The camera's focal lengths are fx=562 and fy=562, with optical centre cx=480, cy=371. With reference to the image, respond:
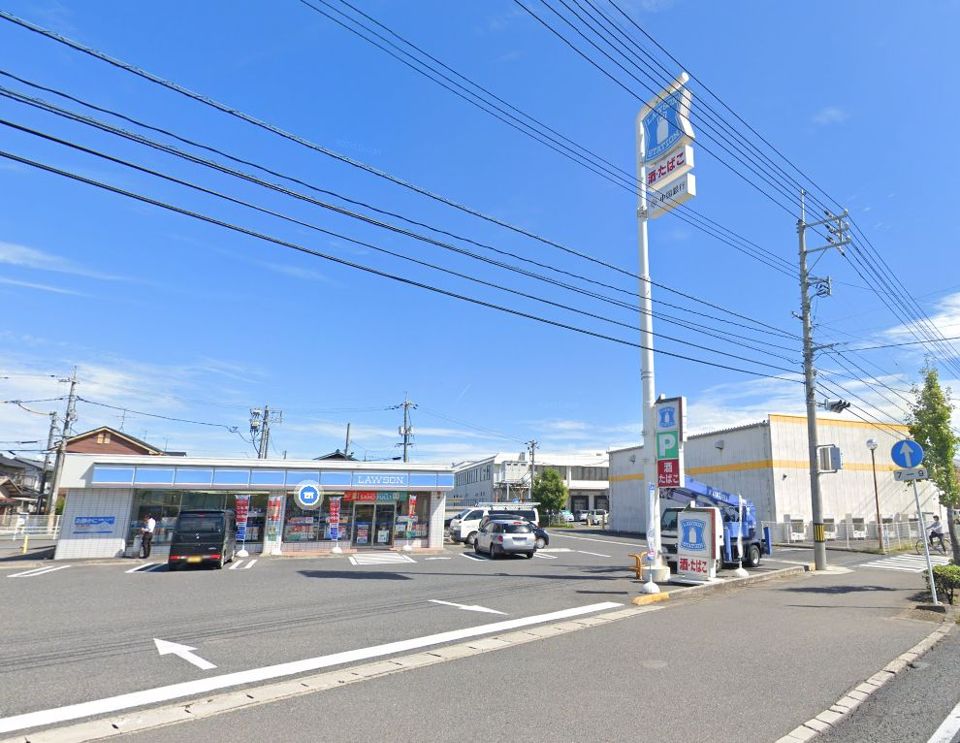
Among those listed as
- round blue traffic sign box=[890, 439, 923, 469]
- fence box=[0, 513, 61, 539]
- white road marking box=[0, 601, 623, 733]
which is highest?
round blue traffic sign box=[890, 439, 923, 469]

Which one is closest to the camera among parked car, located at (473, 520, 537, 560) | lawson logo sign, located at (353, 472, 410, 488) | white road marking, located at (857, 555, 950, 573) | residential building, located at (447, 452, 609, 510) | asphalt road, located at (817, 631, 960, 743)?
asphalt road, located at (817, 631, 960, 743)

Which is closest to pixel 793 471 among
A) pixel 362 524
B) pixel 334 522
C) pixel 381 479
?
pixel 381 479

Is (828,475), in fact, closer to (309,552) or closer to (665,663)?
(309,552)

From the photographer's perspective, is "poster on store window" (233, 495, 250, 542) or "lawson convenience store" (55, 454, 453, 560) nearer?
"lawson convenience store" (55, 454, 453, 560)

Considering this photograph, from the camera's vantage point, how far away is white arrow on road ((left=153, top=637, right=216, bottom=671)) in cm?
708

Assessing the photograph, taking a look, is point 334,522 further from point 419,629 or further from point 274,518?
point 419,629

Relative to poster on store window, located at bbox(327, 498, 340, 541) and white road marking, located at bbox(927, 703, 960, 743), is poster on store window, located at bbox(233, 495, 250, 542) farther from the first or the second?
white road marking, located at bbox(927, 703, 960, 743)

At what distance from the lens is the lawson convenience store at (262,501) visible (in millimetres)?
21812

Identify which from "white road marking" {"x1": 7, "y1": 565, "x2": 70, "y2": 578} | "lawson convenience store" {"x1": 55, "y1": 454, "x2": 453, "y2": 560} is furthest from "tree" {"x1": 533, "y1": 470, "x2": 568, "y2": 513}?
"white road marking" {"x1": 7, "y1": 565, "x2": 70, "y2": 578}

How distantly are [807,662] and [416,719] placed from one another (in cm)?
519

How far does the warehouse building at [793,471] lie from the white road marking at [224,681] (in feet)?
89.8

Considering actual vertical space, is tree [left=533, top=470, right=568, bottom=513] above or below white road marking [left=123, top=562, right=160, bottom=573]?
above

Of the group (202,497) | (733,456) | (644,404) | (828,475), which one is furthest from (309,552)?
(828,475)

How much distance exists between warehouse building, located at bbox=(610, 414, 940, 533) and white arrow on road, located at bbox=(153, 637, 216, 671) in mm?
29502
